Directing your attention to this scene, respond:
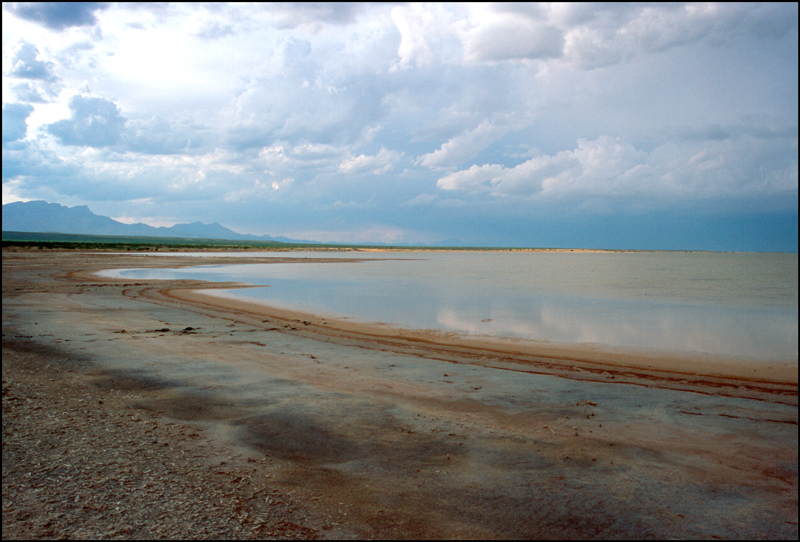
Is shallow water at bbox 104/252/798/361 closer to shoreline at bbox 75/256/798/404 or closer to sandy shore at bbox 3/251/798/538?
shoreline at bbox 75/256/798/404

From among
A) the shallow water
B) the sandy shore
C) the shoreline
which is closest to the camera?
the sandy shore

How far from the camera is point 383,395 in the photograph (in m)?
9.19

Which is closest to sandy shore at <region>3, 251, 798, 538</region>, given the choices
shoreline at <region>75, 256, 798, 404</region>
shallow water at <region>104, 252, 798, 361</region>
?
shoreline at <region>75, 256, 798, 404</region>

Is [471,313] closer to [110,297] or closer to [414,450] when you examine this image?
[414,450]

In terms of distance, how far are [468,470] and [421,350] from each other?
8417 mm

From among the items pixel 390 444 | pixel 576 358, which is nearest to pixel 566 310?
pixel 576 358

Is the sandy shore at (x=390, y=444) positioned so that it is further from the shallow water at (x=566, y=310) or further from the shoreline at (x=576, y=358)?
the shallow water at (x=566, y=310)

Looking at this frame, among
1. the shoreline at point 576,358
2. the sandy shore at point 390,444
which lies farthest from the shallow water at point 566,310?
the sandy shore at point 390,444

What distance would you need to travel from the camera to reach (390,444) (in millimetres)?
6695

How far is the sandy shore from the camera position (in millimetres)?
4738

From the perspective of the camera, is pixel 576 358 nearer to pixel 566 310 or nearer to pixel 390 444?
pixel 390 444

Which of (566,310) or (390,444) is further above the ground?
(566,310)

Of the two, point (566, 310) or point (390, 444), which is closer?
point (390, 444)

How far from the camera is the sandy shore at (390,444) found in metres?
4.74
